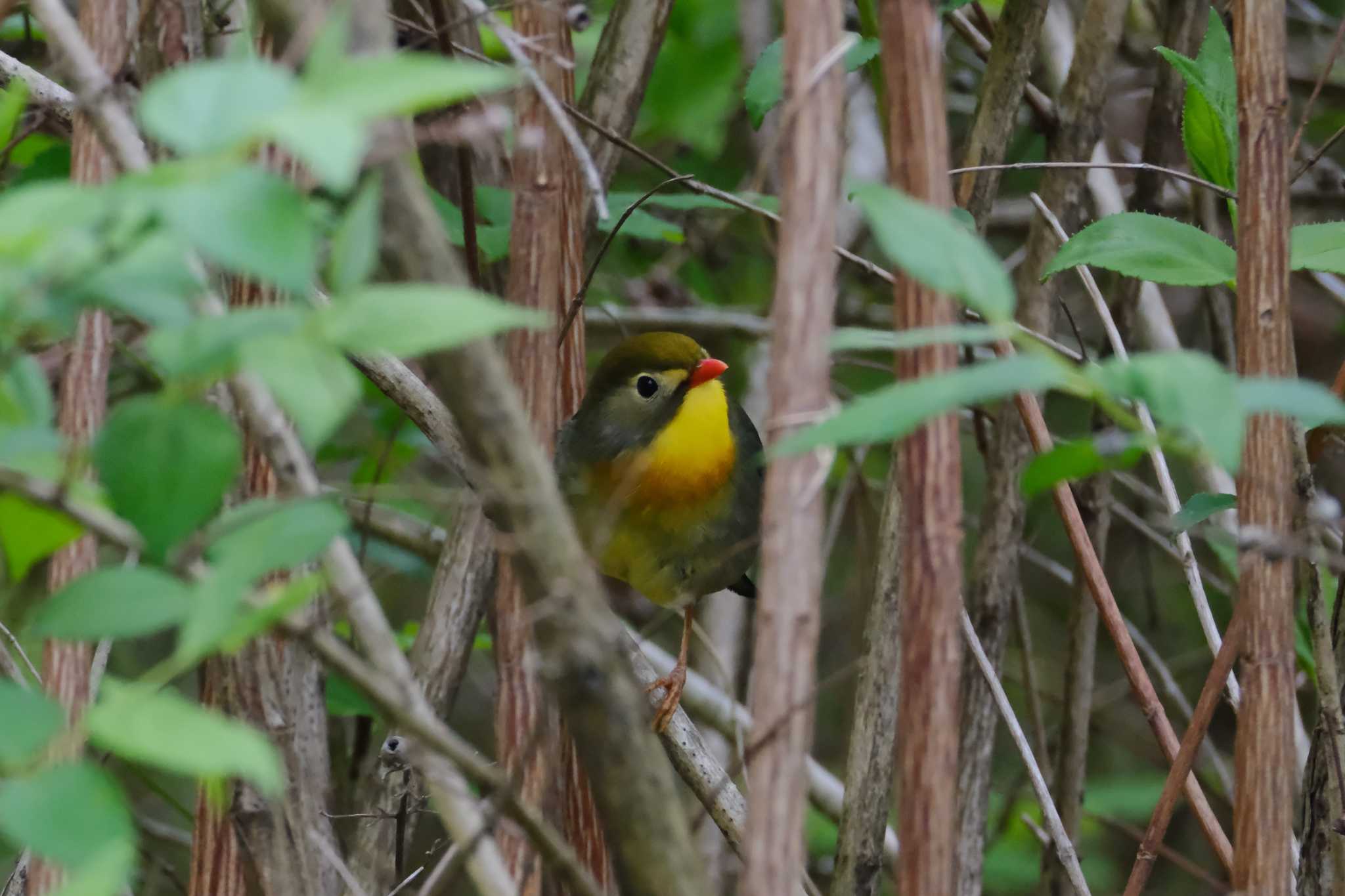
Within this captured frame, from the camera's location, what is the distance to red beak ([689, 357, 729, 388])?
275 cm

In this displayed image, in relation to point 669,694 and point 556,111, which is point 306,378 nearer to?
point 556,111

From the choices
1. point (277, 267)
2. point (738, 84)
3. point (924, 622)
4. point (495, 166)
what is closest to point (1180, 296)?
point (738, 84)

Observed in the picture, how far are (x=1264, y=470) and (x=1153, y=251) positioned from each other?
322 millimetres

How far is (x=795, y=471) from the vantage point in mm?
917

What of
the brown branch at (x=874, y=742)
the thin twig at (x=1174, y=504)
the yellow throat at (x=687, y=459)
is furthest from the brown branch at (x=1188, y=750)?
the yellow throat at (x=687, y=459)

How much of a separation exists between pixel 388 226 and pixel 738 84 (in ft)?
10.3

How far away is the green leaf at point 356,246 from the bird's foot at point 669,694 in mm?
1241

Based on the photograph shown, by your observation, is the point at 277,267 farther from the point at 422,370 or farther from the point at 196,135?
the point at 422,370

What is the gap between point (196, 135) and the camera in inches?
24.4

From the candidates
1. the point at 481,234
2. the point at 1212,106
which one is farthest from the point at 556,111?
the point at 481,234

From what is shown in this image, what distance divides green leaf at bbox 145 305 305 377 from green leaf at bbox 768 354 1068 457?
27 cm

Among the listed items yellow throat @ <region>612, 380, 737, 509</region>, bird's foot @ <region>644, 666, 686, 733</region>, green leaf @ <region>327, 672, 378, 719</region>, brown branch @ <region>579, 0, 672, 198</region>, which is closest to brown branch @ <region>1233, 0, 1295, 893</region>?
bird's foot @ <region>644, 666, 686, 733</region>

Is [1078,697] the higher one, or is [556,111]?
[556,111]

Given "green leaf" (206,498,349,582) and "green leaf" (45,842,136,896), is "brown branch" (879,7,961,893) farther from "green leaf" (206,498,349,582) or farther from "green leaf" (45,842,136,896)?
"green leaf" (45,842,136,896)
